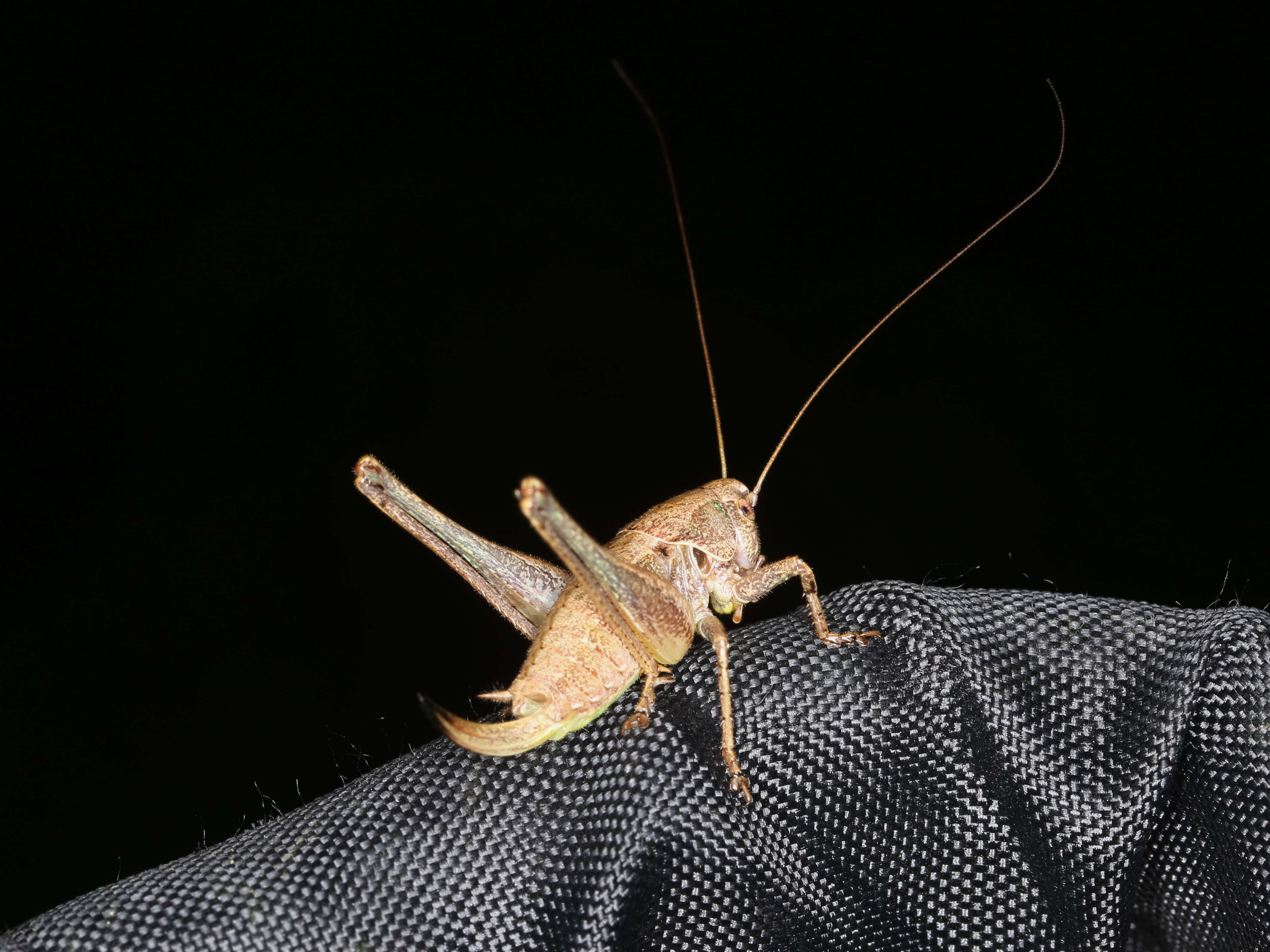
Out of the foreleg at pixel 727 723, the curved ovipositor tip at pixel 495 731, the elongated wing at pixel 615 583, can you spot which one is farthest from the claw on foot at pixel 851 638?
the curved ovipositor tip at pixel 495 731

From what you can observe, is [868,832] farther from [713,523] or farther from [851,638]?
[713,523]

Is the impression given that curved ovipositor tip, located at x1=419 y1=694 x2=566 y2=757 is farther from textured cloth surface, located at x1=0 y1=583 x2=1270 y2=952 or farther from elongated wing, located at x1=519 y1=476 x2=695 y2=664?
elongated wing, located at x1=519 y1=476 x2=695 y2=664

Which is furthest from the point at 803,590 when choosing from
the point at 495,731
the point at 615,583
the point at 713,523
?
the point at 495,731

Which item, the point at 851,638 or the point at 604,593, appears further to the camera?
the point at 604,593

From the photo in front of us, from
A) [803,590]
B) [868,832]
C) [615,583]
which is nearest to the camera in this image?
[868,832]

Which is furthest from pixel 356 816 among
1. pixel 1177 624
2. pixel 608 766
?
pixel 1177 624

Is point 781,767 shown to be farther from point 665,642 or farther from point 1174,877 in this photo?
point 1174,877

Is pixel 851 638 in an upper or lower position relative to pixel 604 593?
lower
